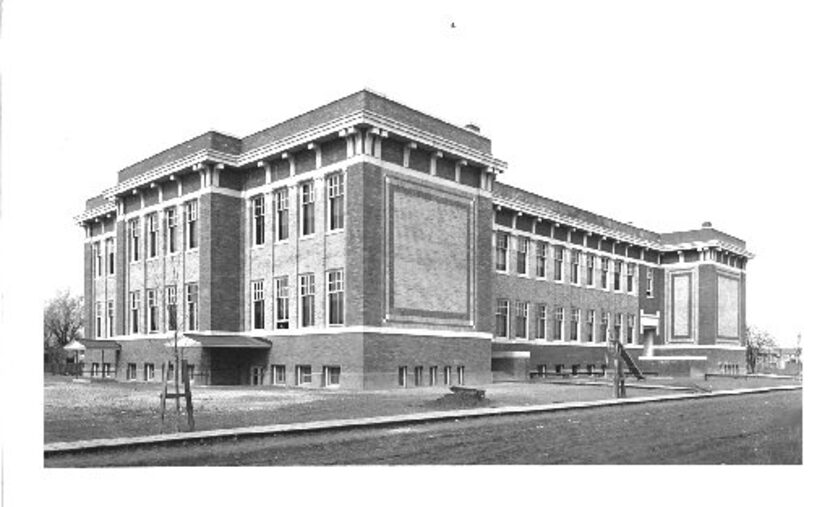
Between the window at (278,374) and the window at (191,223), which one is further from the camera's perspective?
the window at (191,223)

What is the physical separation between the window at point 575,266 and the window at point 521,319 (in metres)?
4.23

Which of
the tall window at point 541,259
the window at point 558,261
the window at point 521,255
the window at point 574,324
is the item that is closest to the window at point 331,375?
the window at point 521,255

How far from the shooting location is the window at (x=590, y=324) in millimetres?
41156

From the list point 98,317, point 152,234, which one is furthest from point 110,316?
point 152,234

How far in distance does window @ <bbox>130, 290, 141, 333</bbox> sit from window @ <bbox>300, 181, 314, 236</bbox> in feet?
33.9

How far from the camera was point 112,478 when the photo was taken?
12984 millimetres

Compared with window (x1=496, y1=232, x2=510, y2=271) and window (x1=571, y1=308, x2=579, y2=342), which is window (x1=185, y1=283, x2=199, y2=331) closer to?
window (x1=496, y1=232, x2=510, y2=271)

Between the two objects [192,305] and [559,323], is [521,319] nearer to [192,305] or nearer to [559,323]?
[559,323]

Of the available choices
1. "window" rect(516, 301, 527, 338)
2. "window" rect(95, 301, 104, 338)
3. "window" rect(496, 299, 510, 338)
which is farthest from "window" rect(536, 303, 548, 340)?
"window" rect(95, 301, 104, 338)

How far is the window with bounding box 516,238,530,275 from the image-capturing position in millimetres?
35812

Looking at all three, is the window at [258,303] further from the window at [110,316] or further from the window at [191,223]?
the window at [110,316]

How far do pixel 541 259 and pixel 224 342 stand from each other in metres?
16.4

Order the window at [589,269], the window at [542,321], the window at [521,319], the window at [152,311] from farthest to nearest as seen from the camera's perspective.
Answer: the window at [589,269]
the window at [542,321]
the window at [521,319]
the window at [152,311]

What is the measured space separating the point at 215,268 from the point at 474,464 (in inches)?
770
